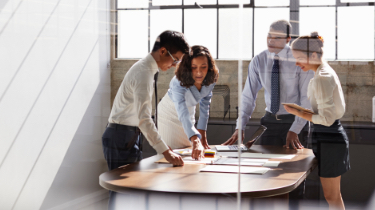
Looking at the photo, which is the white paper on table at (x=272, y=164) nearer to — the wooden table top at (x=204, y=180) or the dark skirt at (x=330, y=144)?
the wooden table top at (x=204, y=180)

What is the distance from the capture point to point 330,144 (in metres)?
2.77

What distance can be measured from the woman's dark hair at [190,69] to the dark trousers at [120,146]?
53 centimetres

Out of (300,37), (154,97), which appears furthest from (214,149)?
(300,37)

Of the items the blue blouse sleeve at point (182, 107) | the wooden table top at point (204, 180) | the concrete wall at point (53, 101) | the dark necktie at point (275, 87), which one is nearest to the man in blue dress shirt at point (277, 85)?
the dark necktie at point (275, 87)

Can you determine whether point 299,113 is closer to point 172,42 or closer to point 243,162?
point 243,162

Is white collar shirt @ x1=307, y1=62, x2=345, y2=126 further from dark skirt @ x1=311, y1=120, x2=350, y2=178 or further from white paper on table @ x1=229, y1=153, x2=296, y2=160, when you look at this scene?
white paper on table @ x1=229, y1=153, x2=296, y2=160

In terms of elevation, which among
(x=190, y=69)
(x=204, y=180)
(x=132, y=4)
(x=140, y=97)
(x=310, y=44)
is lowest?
(x=204, y=180)

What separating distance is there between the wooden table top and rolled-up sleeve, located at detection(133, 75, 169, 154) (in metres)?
0.33

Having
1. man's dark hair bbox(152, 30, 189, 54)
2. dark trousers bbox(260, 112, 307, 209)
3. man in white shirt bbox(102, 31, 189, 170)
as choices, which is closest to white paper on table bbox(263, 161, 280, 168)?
dark trousers bbox(260, 112, 307, 209)

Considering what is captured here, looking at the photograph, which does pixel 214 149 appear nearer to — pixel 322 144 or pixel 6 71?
pixel 322 144

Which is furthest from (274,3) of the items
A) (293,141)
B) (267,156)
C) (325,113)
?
(267,156)

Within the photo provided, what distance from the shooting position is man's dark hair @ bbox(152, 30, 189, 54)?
Result: 3.00m

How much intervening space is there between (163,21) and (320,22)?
1.20 m

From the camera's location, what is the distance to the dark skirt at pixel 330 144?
2764 mm
